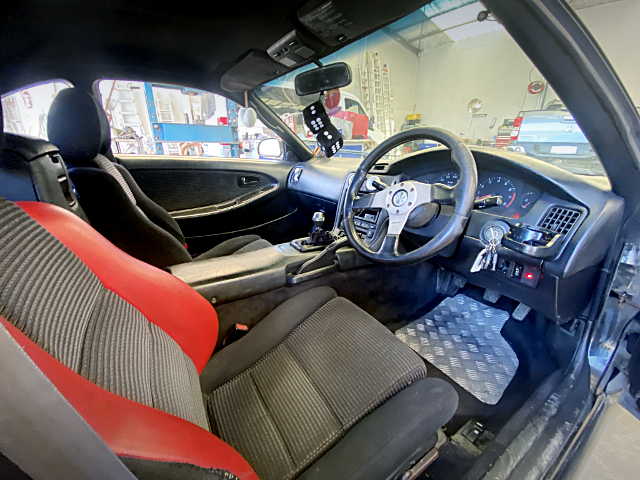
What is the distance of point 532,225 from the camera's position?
3.30ft

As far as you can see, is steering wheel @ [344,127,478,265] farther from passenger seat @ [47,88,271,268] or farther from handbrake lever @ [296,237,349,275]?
passenger seat @ [47,88,271,268]

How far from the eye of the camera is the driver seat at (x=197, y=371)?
14.7 inches

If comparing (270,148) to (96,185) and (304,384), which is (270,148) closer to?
(96,185)

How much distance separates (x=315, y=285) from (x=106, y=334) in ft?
2.58

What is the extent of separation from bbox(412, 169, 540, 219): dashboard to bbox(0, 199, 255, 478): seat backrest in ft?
3.38

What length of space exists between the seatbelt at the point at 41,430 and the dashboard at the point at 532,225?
37.2 inches

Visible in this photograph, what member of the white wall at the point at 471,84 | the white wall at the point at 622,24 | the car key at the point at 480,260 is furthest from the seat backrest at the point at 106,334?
the white wall at the point at 471,84

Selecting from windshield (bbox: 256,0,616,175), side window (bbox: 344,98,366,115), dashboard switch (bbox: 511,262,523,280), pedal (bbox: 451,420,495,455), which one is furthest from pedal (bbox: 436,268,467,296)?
side window (bbox: 344,98,366,115)

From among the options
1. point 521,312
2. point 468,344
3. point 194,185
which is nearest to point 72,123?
point 194,185

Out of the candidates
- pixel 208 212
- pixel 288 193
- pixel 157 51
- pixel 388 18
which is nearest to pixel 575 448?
pixel 388 18

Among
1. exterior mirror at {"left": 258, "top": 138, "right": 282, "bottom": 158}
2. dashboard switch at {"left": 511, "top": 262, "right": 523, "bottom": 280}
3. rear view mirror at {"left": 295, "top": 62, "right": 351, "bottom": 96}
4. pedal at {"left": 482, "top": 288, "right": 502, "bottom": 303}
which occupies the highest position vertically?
rear view mirror at {"left": 295, "top": 62, "right": 351, "bottom": 96}

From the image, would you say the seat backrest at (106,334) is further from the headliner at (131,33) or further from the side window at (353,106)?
the side window at (353,106)

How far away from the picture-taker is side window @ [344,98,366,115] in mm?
3002

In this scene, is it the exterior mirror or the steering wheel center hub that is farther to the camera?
the exterior mirror
